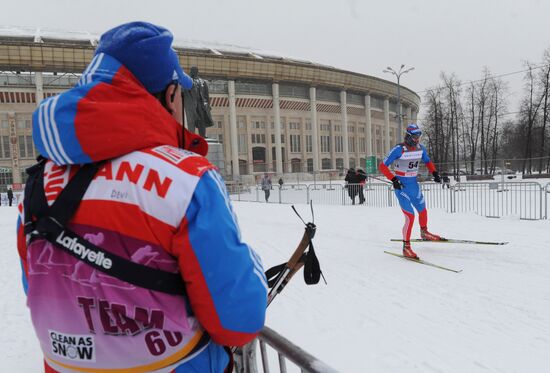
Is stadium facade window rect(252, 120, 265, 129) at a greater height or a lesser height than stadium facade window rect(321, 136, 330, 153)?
greater

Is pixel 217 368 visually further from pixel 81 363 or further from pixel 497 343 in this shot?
pixel 497 343

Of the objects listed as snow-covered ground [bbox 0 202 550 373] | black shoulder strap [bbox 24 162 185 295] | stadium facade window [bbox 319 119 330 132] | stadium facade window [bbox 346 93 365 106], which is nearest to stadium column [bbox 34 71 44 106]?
stadium facade window [bbox 319 119 330 132]

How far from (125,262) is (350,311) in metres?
3.84

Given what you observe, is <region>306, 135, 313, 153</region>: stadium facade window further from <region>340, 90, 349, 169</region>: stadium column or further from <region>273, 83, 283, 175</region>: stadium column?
<region>273, 83, 283, 175</region>: stadium column

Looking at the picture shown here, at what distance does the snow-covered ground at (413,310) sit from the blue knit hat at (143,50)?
2821 millimetres

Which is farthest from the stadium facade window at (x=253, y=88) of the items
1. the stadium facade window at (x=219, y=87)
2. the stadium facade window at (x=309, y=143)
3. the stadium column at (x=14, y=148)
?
the stadium column at (x=14, y=148)

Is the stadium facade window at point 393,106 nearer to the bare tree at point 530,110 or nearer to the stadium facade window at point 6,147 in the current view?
the bare tree at point 530,110

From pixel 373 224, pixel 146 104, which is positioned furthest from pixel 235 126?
pixel 146 104

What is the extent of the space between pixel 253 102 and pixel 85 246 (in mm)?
57253

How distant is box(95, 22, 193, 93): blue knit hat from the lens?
1.19 m

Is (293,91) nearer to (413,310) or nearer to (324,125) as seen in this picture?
(324,125)

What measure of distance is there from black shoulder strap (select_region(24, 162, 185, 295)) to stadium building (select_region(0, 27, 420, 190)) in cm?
4192

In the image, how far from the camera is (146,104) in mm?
1144

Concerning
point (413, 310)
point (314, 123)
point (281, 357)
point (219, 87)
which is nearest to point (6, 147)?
point (219, 87)
